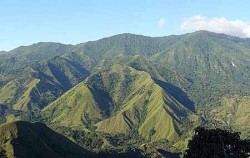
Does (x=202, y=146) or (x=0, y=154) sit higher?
(x=202, y=146)

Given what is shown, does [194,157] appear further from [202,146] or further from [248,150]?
Result: [248,150]

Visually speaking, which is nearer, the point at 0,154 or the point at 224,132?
the point at 224,132

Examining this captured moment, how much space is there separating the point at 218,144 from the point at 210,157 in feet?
12.2

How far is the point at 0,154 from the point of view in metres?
180

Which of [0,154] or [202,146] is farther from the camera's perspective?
[0,154]

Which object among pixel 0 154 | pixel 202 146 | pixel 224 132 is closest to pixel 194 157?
pixel 202 146

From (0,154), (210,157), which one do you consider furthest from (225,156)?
(0,154)

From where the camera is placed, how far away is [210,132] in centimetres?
9912

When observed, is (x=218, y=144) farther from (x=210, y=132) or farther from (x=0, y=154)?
(x=0, y=154)

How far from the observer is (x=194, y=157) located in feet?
328

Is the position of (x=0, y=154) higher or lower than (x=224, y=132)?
lower

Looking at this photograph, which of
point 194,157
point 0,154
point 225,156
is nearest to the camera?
point 225,156

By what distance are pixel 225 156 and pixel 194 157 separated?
28.5 feet

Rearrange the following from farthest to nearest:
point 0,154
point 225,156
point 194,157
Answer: point 0,154 < point 194,157 < point 225,156
